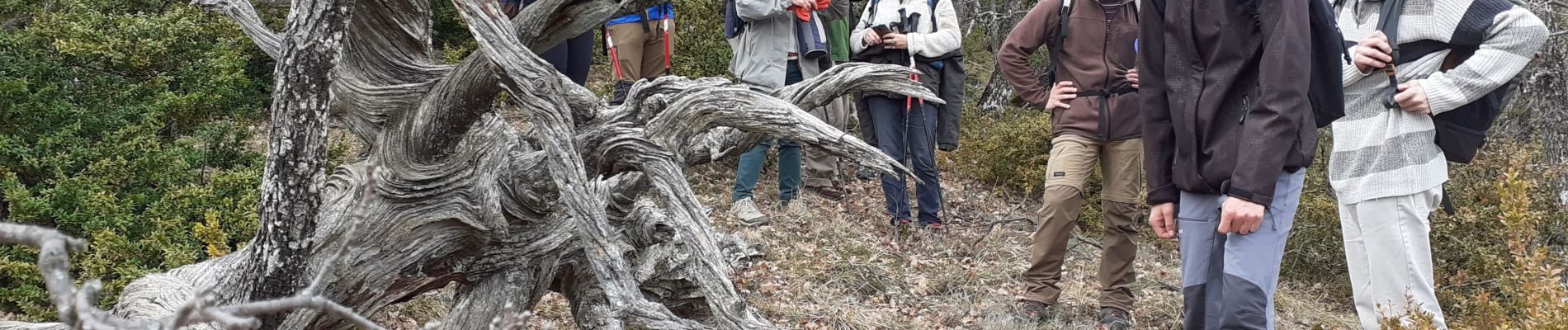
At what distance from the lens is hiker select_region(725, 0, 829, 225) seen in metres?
6.88

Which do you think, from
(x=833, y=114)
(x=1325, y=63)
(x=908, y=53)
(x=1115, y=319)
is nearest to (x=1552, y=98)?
(x=1115, y=319)

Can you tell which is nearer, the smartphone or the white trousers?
the white trousers

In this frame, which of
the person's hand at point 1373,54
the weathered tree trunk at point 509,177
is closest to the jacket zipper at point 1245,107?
the weathered tree trunk at point 509,177

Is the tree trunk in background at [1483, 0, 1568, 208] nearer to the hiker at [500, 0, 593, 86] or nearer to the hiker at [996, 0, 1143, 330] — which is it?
the hiker at [996, 0, 1143, 330]

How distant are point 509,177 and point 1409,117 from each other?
339 centimetres

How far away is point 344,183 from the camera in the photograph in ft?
13.4

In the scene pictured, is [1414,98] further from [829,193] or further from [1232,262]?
[829,193]

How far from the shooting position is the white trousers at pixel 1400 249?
4070 millimetres

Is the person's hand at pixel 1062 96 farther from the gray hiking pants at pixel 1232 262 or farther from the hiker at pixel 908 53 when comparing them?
the gray hiking pants at pixel 1232 262

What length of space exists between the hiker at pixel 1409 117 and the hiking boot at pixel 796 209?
4.03 meters

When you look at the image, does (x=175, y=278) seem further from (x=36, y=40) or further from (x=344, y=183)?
(x=36, y=40)

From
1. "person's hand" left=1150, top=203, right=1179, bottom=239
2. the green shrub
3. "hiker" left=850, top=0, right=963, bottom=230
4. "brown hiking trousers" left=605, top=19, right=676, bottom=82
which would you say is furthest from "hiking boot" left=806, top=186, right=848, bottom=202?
"person's hand" left=1150, top=203, right=1179, bottom=239

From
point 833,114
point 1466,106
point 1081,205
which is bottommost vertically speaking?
point 833,114

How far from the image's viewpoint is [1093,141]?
18.4 ft
